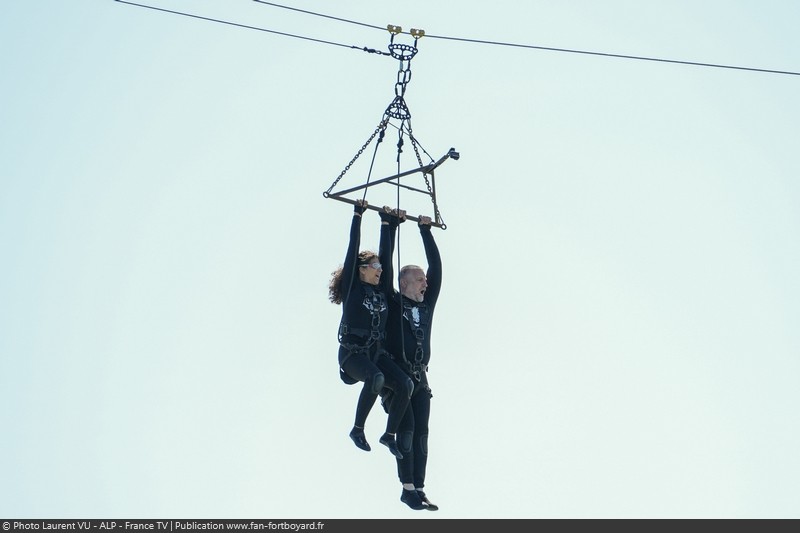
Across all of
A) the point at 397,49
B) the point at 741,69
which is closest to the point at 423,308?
the point at 397,49

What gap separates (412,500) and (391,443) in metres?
0.53

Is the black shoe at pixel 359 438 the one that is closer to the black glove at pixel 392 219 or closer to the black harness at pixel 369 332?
the black harness at pixel 369 332

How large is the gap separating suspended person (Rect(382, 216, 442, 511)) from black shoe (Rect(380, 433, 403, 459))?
45 mm

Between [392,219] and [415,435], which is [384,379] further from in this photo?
[392,219]

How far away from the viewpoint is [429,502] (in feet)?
77.8

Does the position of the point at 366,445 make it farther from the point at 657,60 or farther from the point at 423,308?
the point at 657,60

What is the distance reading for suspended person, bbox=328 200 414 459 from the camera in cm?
2362

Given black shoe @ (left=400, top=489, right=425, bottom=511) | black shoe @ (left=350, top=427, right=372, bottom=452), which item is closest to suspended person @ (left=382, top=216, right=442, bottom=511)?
black shoe @ (left=400, top=489, right=425, bottom=511)

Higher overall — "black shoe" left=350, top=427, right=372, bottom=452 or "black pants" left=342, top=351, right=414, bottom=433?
"black pants" left=342, top=351, right=414, bottom=433

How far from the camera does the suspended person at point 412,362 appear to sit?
23.7 metres

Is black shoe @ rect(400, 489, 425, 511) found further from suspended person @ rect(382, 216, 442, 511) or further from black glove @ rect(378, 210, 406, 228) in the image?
black glove @ rect(378, 210, 406, 228)

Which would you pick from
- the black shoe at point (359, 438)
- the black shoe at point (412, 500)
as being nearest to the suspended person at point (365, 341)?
the black shoe at point (359, 438)

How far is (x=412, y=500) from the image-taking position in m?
23.7

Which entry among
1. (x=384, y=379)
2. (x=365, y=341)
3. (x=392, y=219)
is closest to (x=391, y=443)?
Answer: (x=384, y=379)
